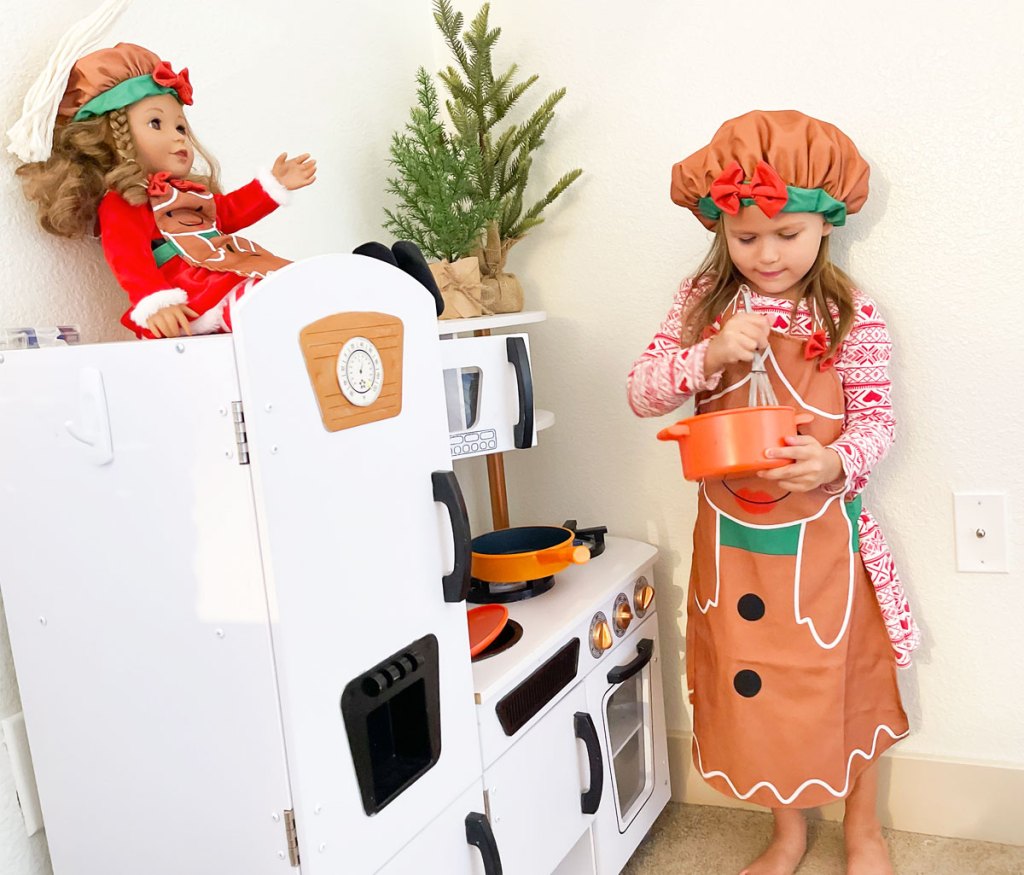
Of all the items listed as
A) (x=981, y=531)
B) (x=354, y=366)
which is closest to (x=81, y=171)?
(x=354, y=366)

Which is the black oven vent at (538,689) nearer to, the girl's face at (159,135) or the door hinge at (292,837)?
the door hinge at (292,837)

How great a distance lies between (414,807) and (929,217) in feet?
4.08

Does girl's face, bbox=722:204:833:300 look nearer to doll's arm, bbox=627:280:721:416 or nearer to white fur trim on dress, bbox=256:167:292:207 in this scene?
doll's arm, bbox=627:280:721:416

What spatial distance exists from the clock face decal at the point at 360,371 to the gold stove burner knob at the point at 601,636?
664 mm

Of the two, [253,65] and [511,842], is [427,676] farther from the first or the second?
[253,65]

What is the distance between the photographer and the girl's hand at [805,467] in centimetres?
133

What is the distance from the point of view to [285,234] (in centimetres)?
150

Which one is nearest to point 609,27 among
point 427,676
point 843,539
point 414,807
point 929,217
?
point 929,217

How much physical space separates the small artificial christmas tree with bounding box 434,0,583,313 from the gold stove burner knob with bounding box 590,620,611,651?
580mm

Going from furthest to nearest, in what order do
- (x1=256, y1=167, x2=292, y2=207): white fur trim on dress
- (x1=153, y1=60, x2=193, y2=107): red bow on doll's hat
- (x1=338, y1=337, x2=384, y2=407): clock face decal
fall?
(x1=256, y1=167, x2=292, y2=207): white fur trim on dress → (x1=153, y1=60, x2=193, y2=107): red bow on doll's hat → (x1=338, y1=337, x2=384, y2=407): clock face decal

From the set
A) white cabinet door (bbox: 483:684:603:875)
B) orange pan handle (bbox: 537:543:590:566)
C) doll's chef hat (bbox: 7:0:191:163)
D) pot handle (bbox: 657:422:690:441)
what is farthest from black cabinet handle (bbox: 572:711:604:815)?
doll's chef hat (bbox: 7:0:191:163)

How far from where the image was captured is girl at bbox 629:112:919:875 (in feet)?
4.64

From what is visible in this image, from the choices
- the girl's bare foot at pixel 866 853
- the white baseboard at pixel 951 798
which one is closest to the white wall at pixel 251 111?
the girl's bare foot at pixel 866 853

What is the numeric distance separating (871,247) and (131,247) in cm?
120
